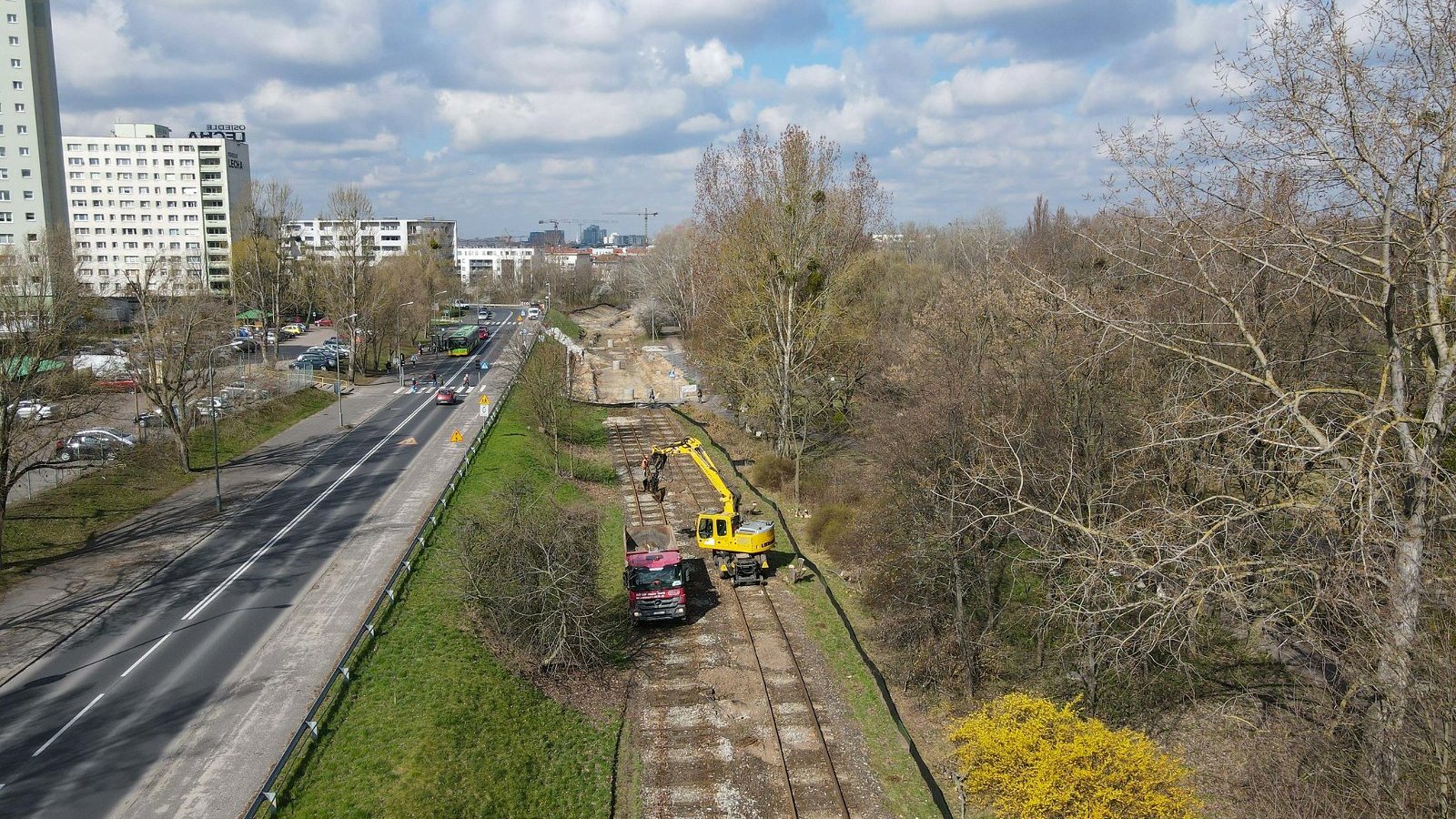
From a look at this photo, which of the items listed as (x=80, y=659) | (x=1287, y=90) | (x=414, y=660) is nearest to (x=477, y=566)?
(x=414, y=660)

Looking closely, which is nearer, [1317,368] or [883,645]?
[1317,368]

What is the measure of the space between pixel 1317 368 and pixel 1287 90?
34.3ft

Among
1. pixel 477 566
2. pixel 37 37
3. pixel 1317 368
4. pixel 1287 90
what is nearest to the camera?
pixel 1287 90

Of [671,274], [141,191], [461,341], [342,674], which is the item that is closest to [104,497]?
[342,674]

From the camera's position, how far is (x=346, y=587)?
78.2 ft

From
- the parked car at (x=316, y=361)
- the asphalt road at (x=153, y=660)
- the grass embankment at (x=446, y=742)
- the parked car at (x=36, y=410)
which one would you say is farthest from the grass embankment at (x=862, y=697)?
the parked car at (x=316, y=361)

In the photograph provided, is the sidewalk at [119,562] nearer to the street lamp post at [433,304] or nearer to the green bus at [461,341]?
the green bus at [461,341]

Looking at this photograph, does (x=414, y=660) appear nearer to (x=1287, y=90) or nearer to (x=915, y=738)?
(x=915, y=738)

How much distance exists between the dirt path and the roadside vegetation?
2155mm

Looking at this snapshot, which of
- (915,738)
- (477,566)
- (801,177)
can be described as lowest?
(915,738)

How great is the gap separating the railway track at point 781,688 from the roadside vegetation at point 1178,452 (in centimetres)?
244

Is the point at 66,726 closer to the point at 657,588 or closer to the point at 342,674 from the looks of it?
the point at 342,674

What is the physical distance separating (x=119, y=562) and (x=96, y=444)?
13139 millimetres

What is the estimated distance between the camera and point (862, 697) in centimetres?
1931
